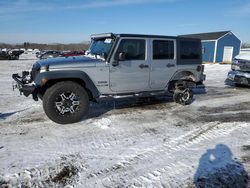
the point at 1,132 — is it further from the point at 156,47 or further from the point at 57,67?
the point at 156,47

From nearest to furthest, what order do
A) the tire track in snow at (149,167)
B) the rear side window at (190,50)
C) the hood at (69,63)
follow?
the tire track in snow at (149,167) → the hood at (69,63) → the rear side window at (190,50)

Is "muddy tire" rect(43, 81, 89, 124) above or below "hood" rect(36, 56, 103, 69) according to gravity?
below

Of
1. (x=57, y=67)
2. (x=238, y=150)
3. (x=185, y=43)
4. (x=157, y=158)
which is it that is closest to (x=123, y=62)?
(x=57, y=67)

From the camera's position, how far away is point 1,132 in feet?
17.4

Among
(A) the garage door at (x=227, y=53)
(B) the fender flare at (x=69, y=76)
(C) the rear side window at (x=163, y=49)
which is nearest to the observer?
(B) the fender flare at (x=69, y=76)

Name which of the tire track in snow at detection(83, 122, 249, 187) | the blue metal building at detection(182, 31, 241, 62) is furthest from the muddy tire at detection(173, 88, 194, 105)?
the blue metal building at detection(182, 31, 241, 62)

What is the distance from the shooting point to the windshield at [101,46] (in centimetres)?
644

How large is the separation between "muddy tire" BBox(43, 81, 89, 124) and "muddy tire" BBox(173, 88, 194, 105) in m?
3.04

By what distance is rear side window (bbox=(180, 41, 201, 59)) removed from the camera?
7.55 meters

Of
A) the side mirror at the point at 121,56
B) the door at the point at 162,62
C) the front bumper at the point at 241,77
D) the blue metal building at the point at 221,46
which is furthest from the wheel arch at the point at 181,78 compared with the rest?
the blue metal building at the point at 221,46

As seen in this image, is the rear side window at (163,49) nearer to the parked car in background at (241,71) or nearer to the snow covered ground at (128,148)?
the snow covered ground at (128,148)

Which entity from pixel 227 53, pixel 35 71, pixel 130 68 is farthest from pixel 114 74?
pixel 227 53

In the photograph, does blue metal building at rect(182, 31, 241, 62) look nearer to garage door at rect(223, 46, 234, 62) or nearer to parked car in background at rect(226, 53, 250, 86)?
garage door at rect(223, 46, 234, 62)

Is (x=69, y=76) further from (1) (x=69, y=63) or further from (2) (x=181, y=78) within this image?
(2) (x=181, y=78)
